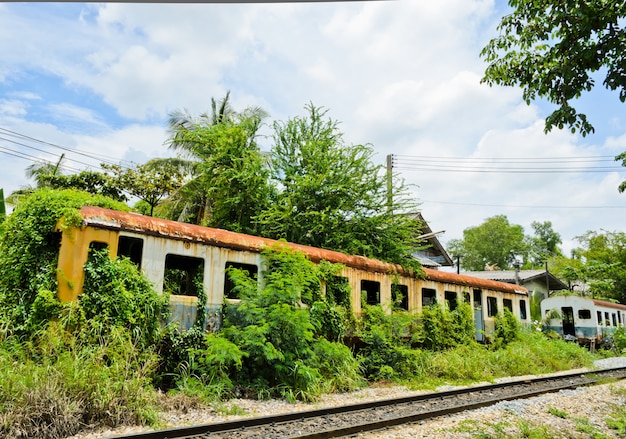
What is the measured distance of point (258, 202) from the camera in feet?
59.4

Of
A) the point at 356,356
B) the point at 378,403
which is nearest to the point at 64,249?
the point at 378,403

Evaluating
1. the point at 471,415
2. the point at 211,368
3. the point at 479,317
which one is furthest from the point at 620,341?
the point at 211,368

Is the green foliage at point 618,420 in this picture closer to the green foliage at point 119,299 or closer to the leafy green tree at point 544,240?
the green foliage at point 119,299

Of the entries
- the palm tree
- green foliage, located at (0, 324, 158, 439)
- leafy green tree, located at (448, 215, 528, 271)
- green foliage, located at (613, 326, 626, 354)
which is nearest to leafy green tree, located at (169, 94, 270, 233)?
the palm tree

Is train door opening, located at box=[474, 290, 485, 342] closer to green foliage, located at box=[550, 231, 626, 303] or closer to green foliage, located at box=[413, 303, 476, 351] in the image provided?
green foliage, located at box=[413, 303, 476, 351]

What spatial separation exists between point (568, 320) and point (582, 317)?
3.35 feet

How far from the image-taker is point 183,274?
37.4 ft

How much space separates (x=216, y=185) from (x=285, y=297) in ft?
34.0

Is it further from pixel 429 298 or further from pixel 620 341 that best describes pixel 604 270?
pixel 429 298

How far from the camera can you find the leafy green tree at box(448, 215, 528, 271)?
199 ft

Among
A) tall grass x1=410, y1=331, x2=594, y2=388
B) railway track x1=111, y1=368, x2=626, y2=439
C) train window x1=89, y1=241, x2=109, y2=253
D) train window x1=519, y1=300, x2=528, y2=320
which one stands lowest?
railway track x1=111, y1=368, x2=626, y2=439

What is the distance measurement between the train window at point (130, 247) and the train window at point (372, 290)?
21.2ft

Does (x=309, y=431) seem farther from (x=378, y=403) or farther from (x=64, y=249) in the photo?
(x=64, y=249)

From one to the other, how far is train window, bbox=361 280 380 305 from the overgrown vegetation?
5.08 ft
